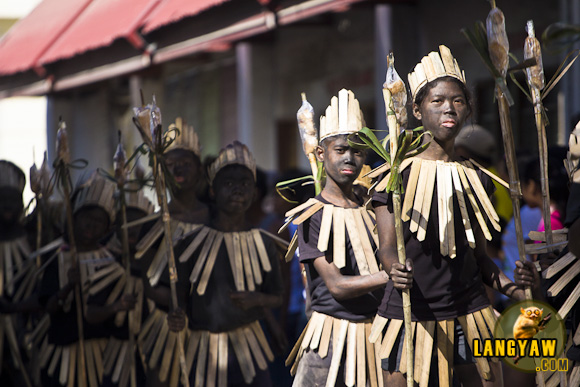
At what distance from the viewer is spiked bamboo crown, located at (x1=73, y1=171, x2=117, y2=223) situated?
816 centimetres

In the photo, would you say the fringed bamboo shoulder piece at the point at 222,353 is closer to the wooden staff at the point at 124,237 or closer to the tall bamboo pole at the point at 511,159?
the wooden staff at the point at 124,237

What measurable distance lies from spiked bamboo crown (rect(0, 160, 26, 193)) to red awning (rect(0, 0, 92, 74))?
1310cm

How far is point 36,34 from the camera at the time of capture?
24.4 m

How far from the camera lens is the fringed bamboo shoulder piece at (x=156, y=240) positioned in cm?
683

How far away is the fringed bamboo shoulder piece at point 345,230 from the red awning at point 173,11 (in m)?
8.36

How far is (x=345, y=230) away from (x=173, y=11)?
10.3 m

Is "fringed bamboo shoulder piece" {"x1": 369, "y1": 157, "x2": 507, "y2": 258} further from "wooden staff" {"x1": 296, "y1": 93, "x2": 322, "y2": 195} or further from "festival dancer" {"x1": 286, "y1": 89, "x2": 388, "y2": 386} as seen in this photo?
"wooden staff" {"x1": 296, "y1": 93, "x2": 322, "y2": 195}

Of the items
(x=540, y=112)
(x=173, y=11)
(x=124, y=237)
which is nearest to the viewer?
(x=540, y=112)

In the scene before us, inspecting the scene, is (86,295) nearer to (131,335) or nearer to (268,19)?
(131,335)

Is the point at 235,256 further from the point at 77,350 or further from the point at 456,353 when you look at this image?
the point at 456,353

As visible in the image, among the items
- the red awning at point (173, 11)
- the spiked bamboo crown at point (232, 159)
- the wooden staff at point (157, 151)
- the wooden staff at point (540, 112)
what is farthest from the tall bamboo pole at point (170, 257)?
the red awning at point (173, 11)

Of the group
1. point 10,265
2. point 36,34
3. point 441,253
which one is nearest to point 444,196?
point 441,253

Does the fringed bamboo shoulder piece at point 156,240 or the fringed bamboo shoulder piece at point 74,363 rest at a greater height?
the fringed bamboo shoulder piece at point 156,240

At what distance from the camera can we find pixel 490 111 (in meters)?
11.6
